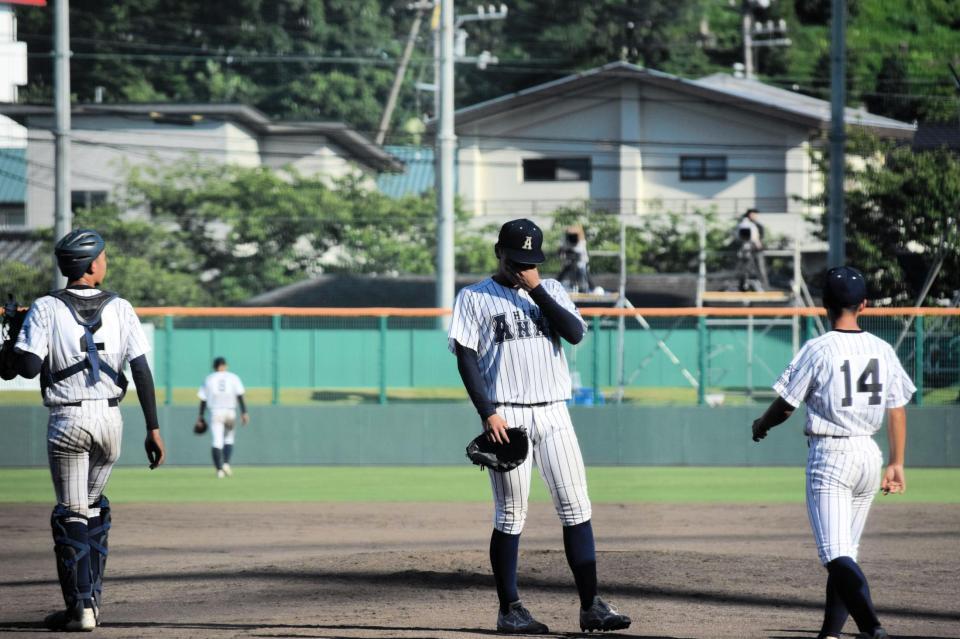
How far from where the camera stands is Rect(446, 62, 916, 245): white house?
4134cm

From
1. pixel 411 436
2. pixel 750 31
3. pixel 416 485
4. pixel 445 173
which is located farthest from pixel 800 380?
pixel 750 31

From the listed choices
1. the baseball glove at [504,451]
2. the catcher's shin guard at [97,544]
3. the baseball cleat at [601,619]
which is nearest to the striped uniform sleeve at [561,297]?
the baseball glove at [504,451]

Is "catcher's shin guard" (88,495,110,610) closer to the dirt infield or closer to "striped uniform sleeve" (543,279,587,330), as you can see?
the dirt infield

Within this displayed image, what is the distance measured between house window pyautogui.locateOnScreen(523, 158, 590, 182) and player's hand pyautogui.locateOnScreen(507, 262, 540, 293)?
38.0 m

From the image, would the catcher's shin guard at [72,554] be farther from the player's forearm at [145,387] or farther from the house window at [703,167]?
the house window at [703,167]

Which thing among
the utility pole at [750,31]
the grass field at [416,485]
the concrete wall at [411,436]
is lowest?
the grass field at [416,485]

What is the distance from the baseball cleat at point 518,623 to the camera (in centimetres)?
611

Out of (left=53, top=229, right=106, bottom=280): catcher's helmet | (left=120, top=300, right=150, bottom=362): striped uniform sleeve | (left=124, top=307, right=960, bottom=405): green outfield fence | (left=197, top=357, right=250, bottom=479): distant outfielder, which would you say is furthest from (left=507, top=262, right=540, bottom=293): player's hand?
(left=124, top=307, right=960, bottom=405): green outfield fence

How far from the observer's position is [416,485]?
17422mm

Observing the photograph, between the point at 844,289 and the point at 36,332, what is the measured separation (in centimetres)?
379

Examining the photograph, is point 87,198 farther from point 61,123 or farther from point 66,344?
point 66,344

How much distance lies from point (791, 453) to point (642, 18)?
3760 cm

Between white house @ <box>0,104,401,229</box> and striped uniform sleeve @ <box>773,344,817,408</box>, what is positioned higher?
white house @ <box>0,104,401,229</box>

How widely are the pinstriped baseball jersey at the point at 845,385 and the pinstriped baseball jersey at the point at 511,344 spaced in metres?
1.02
